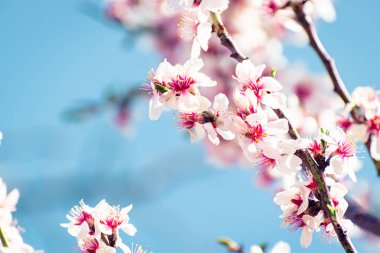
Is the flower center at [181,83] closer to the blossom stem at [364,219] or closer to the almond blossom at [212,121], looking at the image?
the almond blossom at [212,121]

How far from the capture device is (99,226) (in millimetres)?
1542

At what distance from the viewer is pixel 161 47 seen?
4277mm

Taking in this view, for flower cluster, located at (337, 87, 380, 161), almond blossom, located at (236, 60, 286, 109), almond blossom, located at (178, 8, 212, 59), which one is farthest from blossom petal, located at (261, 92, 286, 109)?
flower cluster, located at (337, 87, 380, 161)

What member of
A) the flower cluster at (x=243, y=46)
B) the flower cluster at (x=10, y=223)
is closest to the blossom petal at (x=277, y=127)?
the flower cluster at (x=10, y=223)

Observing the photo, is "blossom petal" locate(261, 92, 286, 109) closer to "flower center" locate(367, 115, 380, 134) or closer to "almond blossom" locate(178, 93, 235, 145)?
"almond blossom" locate(178, 93, 235, 145)

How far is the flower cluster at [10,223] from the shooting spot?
1650 millimetres

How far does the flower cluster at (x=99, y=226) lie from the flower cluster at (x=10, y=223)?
0.14 meters

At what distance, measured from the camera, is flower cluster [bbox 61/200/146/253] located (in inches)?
60.9

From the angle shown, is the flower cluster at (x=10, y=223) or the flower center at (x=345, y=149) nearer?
the flower center at (x=345, y=149)

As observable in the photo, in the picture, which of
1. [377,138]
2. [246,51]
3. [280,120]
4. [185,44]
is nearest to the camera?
[280,120]

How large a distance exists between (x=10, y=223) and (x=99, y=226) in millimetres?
415

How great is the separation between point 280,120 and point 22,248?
799mm

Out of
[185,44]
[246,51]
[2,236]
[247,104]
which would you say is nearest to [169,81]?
[247,104]

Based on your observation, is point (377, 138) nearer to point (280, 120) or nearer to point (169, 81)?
point (280, 120)
